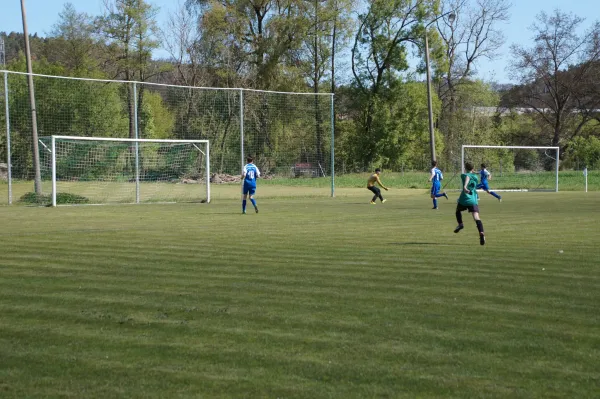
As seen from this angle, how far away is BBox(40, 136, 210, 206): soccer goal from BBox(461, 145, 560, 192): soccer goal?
51.1ft

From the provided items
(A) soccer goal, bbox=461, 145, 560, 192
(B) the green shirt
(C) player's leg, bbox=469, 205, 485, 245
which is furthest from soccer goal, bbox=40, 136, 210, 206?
(C) player's leg, bbox=469, 205, 485, 245

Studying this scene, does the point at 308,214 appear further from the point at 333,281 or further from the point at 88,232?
the point at 333,281

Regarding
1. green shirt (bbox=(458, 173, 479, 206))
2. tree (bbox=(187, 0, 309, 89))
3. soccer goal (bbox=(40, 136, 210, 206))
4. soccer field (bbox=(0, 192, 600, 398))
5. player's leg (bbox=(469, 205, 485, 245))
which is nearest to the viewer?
soccer field (bbox=(0, 192, 600, 398))

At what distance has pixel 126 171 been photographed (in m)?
29.5

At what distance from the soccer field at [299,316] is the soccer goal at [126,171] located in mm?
13545

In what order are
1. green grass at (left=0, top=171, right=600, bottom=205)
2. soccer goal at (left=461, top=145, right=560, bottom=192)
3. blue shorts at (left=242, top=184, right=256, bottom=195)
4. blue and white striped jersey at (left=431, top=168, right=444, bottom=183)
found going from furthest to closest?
soccer goal at (left=461, top=145, right=560, bottom=192), green grass at (left=0, top=171, right=600, bottom=205), blue and white striped jersey at (left=431, top=168, right=444, bottom=183), blue shorts at (left=242, top=184, right=256, bottom=195)

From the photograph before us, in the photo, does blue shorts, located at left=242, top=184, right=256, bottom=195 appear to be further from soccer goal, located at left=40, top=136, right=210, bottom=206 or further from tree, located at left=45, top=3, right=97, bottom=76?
tree, located at left=45, top=3, right=97, bottom=76

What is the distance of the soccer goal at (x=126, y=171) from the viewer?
28172 millimetres

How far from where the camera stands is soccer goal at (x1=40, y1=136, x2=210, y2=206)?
28.2 metres

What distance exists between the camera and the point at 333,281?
9.55 meters

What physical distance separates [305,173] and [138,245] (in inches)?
888

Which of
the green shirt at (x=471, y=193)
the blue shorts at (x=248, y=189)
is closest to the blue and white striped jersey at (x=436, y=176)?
the blue shorts at (x=248, y=189)

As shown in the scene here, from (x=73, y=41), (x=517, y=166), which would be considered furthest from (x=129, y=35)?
(x=517, y=166)

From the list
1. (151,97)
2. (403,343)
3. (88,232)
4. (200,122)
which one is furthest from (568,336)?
(151,97)
